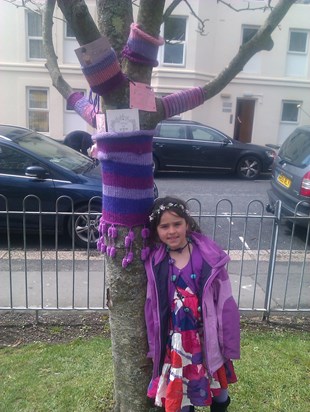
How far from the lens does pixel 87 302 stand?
4.15 m

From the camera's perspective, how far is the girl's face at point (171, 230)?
2.22m

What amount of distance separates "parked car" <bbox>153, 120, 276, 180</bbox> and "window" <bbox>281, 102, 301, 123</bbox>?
21.2ft

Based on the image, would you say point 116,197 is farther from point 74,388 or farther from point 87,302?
point 87,302

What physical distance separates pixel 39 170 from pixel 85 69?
4204mm

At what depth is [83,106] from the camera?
2340mm

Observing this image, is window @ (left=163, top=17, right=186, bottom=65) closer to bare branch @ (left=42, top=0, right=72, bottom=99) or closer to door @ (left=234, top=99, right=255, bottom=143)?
door @ (left=234, top=99, right=255, bottom=143)

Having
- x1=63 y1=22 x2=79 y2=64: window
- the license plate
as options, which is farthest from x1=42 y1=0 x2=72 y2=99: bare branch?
x1=63 y1=22 x2=79 y2=64: window

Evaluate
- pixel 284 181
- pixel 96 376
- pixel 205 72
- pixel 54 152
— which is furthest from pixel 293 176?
pixel 205 72

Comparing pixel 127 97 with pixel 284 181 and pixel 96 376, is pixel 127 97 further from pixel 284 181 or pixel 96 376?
pixel 284 181

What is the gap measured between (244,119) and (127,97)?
55.0 feet

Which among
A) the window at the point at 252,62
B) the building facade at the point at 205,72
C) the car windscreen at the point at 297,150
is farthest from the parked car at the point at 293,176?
the window at the point at 252,62

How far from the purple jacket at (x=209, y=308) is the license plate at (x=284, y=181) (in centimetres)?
484

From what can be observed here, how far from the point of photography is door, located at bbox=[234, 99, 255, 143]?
1794cm

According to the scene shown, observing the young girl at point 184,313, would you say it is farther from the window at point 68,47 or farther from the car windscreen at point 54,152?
the window at point 68,47
